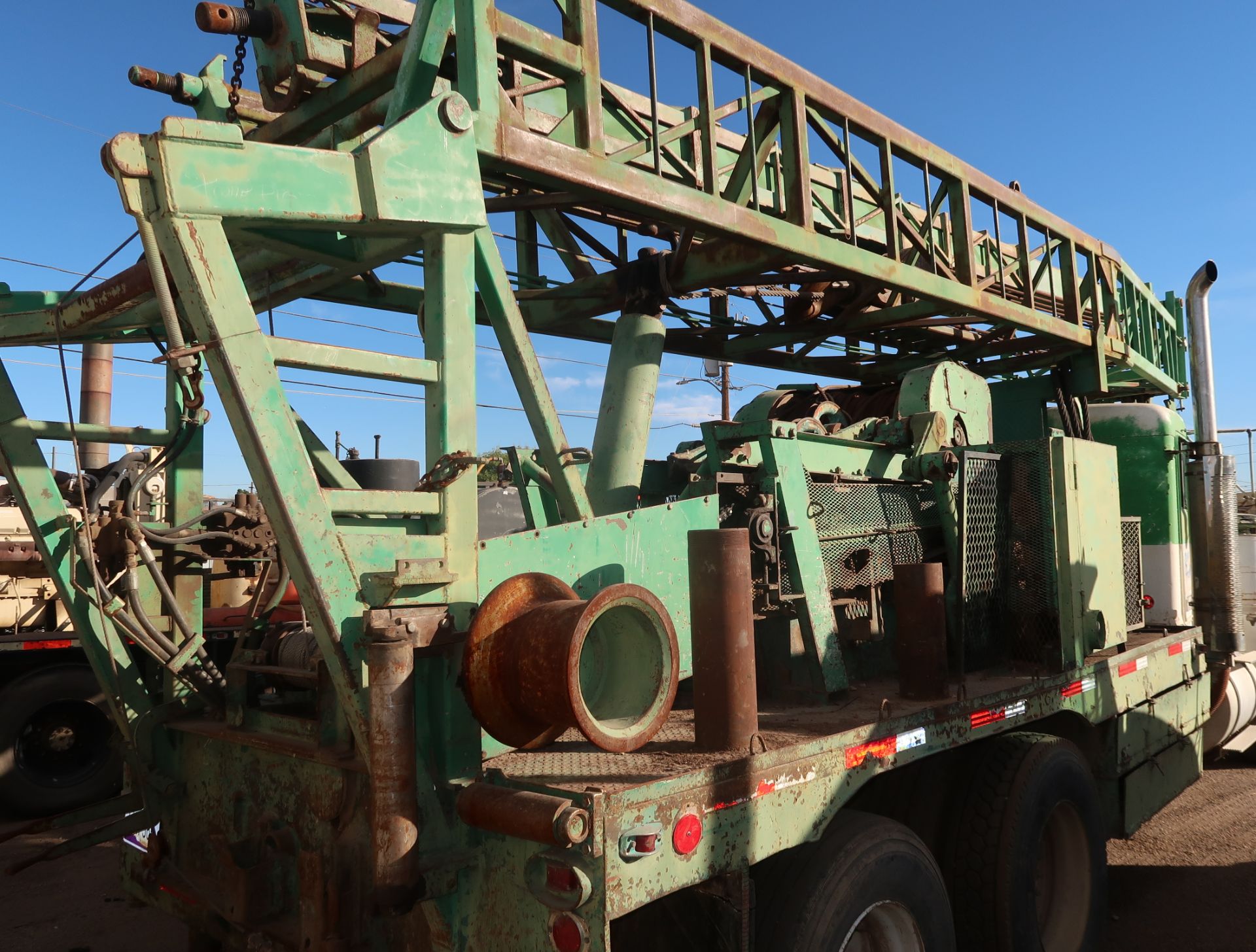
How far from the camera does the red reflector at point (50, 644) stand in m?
8.35

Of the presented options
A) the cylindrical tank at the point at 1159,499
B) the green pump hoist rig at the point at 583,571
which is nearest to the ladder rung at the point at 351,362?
the green pump hoist rig at the point at 583,571

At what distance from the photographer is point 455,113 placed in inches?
120

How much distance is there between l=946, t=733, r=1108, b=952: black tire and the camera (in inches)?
158

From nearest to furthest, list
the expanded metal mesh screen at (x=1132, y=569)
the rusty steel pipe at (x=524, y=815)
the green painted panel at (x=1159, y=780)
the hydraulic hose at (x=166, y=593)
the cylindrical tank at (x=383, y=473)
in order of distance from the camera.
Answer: the rusty steel pipe at (x=524, y=815)
the hydraulic hose at (x=166, y=593)
the green painted panel at (x=1159, y=780)
the expanded metal mesh screen at (x=1132, y=569)
the cylindrical tank at (x=383, y=473)

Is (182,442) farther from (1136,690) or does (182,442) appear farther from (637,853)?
(1136,690)

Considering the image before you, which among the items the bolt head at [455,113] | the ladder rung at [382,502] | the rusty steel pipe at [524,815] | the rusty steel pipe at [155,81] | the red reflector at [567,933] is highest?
the rusty steel pipe at [155,81]

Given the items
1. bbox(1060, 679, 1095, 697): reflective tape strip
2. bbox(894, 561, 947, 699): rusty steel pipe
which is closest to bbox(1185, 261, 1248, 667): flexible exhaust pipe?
bbox(1060, 679, 1095, 697): reflective tape strip

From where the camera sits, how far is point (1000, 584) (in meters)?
5.05

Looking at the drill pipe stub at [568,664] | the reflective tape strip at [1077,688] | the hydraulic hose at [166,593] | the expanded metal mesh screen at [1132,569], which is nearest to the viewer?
the drill pipe stub at [568,664]

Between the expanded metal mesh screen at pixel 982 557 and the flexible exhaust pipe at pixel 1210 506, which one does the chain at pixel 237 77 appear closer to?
the expanded metal mesh screen at pixel 982 557

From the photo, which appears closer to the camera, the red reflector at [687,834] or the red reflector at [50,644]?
the red reflector at [687,834]

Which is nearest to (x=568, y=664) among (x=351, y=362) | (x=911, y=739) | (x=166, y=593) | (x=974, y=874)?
(x=351, y=362)

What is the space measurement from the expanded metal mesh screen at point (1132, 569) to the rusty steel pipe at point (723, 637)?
375cm

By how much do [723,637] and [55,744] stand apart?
303 inches
